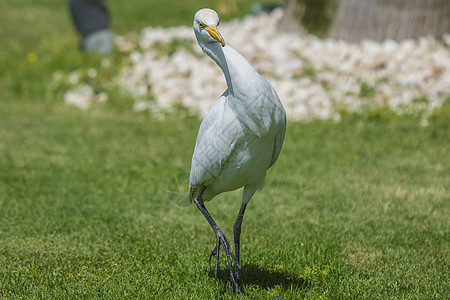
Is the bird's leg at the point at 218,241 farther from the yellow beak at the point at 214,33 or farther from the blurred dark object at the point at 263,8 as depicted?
the blurred dark object at the point at 263,8

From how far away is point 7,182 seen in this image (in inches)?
257

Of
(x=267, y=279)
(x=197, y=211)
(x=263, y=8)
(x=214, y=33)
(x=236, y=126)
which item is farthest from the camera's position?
(x=263, y=8)

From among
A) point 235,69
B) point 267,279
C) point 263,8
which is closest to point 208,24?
point 235,69

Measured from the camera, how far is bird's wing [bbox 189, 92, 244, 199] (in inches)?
140

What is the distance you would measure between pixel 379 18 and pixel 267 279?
6652 millimetres

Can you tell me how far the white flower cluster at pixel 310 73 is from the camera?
8.74 metres

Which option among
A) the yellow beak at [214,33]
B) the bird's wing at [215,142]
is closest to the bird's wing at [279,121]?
the bird's wing at [215,142]

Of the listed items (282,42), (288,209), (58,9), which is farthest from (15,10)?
(288,209)

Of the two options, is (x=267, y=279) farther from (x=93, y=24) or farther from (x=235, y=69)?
(x=93, y=24)

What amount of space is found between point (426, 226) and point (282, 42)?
5900 millimetres

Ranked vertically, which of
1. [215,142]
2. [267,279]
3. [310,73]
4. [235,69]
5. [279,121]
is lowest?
[310,73]

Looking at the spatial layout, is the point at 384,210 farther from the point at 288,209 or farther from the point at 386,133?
the point at 386,133

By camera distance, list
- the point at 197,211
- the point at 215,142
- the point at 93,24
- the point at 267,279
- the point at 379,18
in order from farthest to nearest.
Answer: the point at 93,24
the point at 379,18
the point at 197,211
the point at 267,279
the point at 215,142

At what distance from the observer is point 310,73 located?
376 inches
